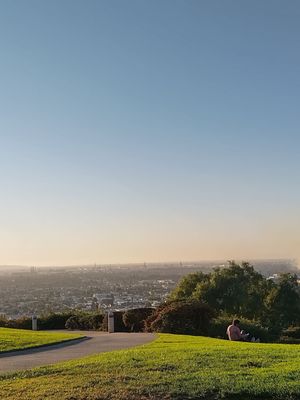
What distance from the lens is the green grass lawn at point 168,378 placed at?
28.9 feet

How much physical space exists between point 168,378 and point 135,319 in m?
17.8

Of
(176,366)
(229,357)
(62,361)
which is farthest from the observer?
(62,361)

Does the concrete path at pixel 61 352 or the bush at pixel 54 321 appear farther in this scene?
the bush at pixel 54 321

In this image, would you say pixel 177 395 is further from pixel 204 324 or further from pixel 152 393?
pixel 204 324

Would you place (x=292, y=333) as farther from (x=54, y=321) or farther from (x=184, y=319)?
(x=54, y=321)

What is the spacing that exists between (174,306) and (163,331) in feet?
5.01

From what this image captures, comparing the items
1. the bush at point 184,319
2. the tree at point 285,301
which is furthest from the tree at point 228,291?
the bush at point 184,319

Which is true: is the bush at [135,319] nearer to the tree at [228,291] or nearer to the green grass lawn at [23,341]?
Answer: the tree at [228,291]

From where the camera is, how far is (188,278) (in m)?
39.8

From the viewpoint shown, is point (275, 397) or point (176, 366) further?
point (176, 366)

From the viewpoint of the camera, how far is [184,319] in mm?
24562

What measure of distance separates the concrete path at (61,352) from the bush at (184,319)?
4740mm

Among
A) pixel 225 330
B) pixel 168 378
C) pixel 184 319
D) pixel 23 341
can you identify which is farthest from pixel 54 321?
pixel 168 378

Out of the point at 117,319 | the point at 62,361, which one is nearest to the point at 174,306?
the point at 117,319
